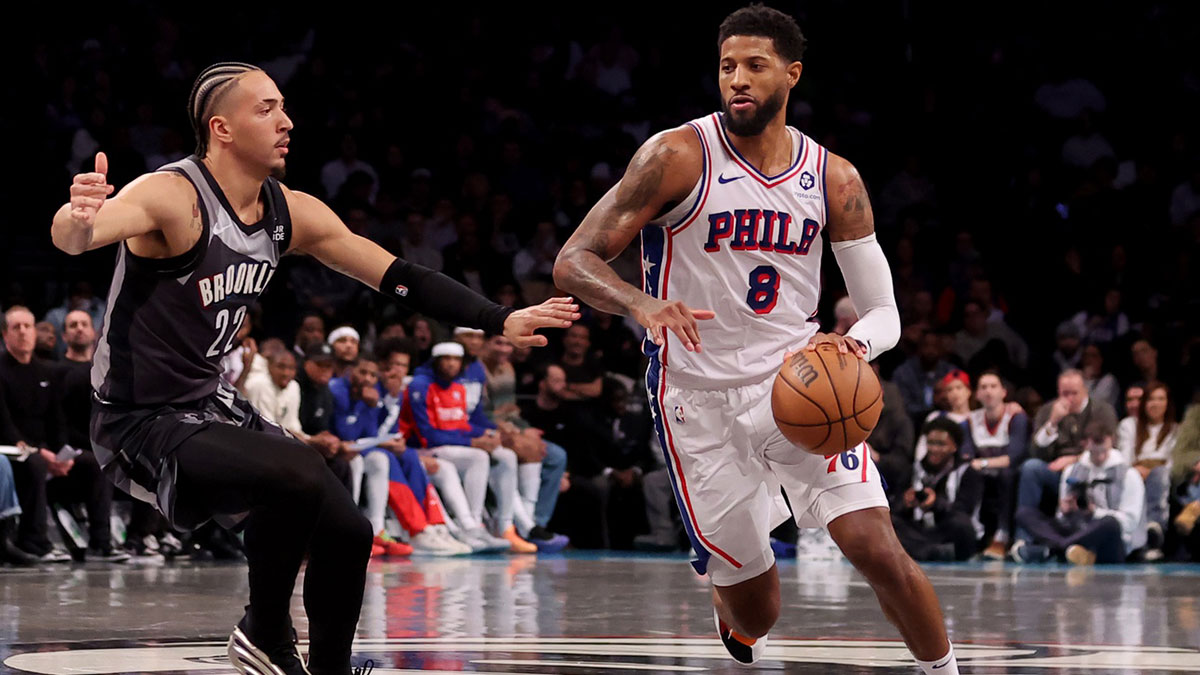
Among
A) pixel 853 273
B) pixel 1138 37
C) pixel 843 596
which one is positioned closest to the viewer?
pixel 853 273

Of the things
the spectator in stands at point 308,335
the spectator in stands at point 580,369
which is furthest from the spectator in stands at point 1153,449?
the spectator in stands at point 308,335

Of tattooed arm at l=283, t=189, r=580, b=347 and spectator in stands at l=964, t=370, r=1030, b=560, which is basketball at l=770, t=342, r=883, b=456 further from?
spectator in stands at l=964, t=370, r=1030, b=560

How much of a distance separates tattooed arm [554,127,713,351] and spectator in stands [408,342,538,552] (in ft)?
24.9

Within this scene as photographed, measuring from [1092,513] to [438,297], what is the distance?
8926mm

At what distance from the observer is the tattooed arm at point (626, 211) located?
525cm

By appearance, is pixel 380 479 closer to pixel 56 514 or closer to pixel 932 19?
pixel 56 514

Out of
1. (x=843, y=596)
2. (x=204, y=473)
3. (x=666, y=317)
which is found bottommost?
(x=843, y=596)

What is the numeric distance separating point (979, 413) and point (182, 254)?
9.62 meters

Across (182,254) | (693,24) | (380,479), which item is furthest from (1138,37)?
(182,254)

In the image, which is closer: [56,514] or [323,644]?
[323,644]

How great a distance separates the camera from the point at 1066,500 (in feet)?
42.1

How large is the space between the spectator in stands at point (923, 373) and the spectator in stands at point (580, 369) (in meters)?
2.63

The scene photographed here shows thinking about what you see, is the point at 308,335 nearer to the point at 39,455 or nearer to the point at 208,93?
the point at 39,455

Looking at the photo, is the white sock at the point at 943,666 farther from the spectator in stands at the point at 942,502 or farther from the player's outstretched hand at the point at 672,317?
the spectator in stands at the point at 942,502
